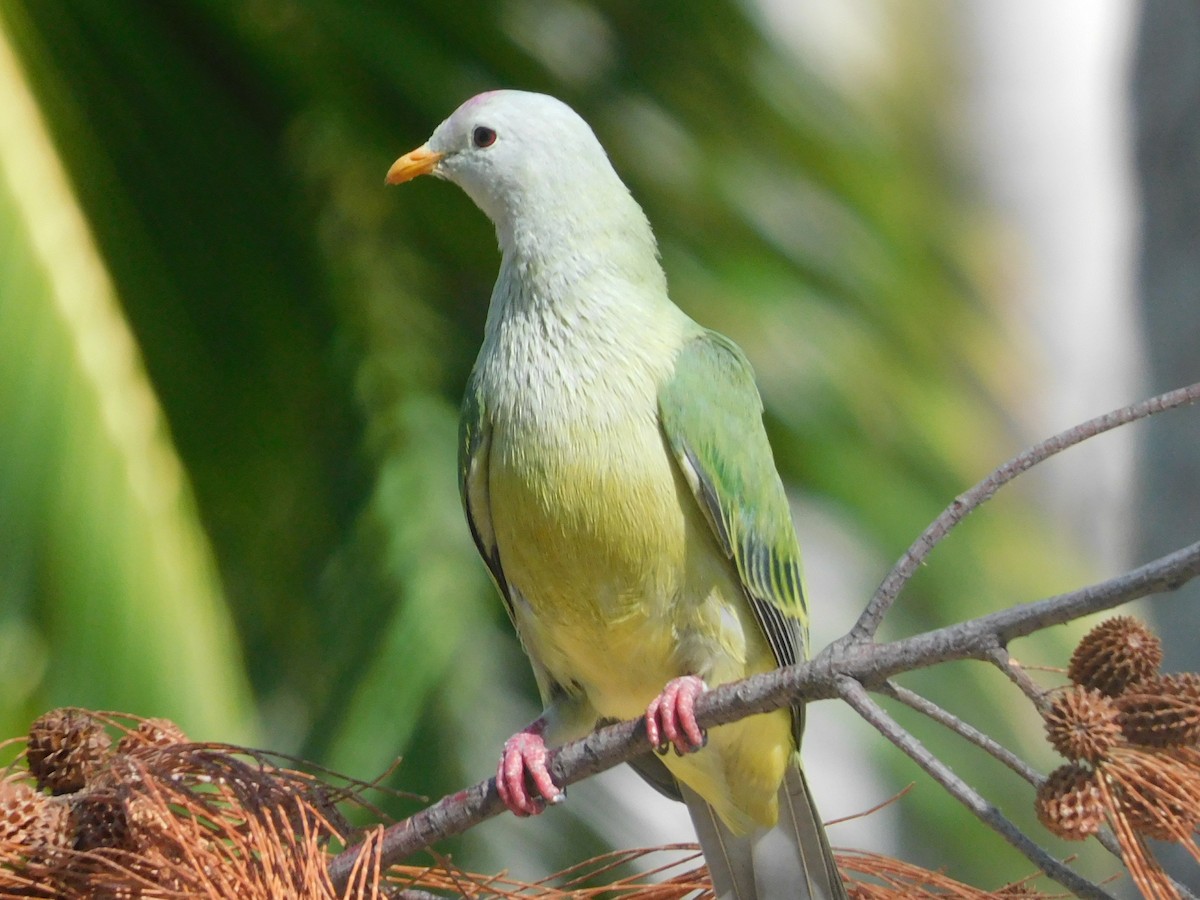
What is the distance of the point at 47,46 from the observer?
3.67m

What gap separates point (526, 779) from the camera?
7.86 feet

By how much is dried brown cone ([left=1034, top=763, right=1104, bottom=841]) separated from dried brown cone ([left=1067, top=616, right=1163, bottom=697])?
116mm

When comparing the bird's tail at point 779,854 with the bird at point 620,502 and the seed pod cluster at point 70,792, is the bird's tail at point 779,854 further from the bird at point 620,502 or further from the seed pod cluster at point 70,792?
the seed pod cluster at point 70,792

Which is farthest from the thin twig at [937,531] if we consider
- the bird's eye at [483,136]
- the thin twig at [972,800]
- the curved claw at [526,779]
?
the bird's eye at [483,136]

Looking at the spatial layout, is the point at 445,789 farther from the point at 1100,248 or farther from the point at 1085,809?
the point at 1100,248

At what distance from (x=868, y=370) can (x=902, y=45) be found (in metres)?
5.14

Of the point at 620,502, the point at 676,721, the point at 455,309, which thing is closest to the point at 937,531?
the point at 676,721

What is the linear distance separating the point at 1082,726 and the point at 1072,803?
9 cm

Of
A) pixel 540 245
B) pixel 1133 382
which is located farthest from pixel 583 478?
pixel 1133 382

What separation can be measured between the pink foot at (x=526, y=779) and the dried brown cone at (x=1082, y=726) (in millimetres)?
1008

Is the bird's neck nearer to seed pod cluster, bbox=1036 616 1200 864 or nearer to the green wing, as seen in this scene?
the green wing

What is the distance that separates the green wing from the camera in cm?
254

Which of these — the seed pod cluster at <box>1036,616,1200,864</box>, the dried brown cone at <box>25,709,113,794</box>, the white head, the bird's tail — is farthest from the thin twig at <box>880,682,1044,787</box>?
the white head

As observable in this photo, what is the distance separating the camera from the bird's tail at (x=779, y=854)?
2.60m
